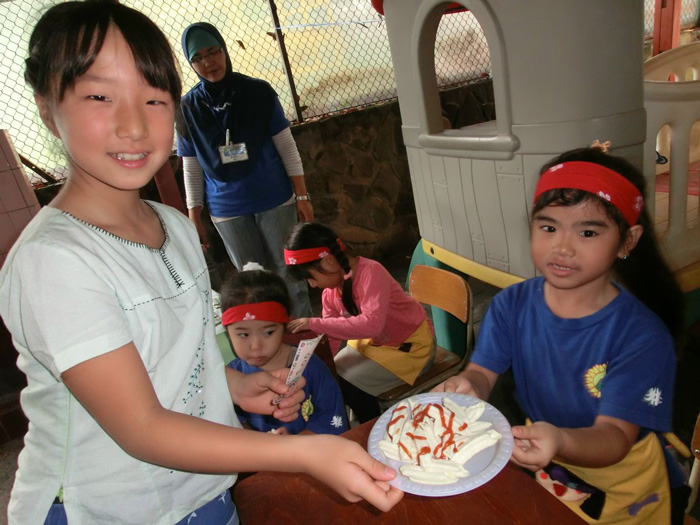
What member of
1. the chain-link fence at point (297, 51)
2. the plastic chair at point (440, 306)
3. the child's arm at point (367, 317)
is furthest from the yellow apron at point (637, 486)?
the chain-link fence at point (297, 51)

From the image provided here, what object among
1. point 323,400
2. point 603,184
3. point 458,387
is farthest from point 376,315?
point 603,184

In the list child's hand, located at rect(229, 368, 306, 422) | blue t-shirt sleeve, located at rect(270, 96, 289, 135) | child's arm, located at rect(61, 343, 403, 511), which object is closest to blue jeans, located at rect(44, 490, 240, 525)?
child's hand, located at rect(229, 368, 306, 422)

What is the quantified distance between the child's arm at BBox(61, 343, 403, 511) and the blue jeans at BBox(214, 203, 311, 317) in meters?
2.77

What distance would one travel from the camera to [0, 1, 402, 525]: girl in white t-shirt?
2.49 feet

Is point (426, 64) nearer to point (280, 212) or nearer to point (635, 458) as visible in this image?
point (280, 212)

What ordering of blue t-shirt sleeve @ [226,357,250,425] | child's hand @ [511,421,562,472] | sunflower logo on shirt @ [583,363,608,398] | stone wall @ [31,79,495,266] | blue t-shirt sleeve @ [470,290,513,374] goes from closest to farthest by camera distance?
child's hand @ [511,421,562,472] → sunflower logo on shirt @ [583,363,608,398] → blue t-shirt sleeve @ [470,290,513,374] → blue t-shirt sleeve @ [226,357,250,425] → stone wall @ [31,79,495,266]

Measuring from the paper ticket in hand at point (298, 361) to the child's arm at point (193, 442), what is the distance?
0.32 m

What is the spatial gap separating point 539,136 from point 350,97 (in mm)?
3570

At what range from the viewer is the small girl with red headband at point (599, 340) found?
1219mm

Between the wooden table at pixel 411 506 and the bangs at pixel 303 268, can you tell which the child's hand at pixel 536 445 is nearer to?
the wooden table at pixel 411 506

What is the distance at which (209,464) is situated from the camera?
789mm

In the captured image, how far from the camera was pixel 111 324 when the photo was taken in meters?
0.77

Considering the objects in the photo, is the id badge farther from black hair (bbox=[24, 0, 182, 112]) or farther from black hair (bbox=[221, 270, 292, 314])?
black hair (bbox=[24, 0, 182, 112])

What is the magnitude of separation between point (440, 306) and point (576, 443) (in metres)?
1.31
